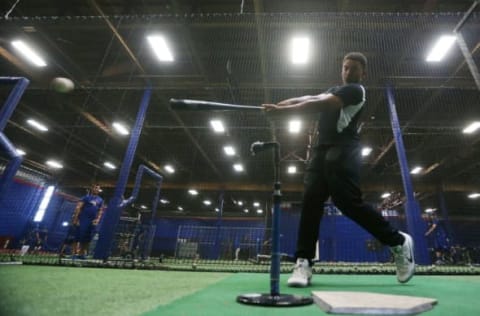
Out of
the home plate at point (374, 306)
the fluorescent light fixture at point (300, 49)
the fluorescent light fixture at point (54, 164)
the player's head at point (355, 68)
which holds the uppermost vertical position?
the fluorescent light fixture at point (300, 49)

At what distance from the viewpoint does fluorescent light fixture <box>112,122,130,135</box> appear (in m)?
10.8

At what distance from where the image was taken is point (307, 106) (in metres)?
1.24

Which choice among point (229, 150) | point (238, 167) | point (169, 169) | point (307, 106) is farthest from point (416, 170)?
point (307, 106)

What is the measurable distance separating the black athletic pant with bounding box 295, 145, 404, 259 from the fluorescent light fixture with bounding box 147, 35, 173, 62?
6708 mm

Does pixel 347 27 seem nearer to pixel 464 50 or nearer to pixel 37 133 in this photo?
pixel 464 50

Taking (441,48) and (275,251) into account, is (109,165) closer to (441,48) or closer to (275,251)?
(441,48)

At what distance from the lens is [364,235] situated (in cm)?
1209

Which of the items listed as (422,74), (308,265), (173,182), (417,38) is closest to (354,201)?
(308,265)

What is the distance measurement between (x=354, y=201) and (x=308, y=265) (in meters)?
0.54

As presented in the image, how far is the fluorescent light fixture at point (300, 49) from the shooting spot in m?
6.70

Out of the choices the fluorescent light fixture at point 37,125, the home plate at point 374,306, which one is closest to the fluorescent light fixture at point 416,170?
the home plate at point 374,306

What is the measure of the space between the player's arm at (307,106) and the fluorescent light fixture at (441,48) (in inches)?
279

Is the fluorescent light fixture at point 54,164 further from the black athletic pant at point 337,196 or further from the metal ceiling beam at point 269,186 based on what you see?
the black athletic pant at point 337,196

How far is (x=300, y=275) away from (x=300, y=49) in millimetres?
6620
